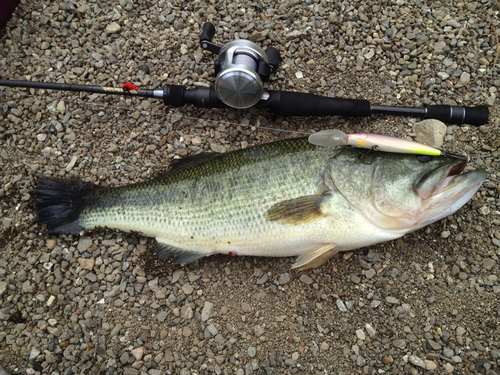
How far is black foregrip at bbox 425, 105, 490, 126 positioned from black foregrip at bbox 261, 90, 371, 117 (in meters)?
0.62

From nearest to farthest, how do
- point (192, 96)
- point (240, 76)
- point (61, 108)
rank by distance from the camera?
point (240, 76) → point (192, 96) → point (61, 108)

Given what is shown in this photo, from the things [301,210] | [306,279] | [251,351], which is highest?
[301,210]

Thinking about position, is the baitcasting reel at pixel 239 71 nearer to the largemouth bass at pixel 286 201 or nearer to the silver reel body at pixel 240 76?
the silver reel body at pixel 240 76

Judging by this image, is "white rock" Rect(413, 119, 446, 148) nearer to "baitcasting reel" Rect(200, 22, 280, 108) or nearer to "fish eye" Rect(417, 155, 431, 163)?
"fish eye" Rect(417, 155, 431, 163)

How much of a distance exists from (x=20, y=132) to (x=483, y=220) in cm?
445

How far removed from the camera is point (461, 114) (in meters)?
2.89

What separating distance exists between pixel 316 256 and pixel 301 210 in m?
0.42

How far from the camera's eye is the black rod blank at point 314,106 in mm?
2898

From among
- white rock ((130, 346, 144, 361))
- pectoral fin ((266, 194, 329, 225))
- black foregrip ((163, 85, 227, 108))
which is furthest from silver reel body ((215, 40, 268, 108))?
white rock ((130, 346, 144, 361))

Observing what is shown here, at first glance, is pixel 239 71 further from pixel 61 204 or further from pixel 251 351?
pixel 251 351

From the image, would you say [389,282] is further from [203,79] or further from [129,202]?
[203,79]

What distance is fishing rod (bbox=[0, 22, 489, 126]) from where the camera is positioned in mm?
2775

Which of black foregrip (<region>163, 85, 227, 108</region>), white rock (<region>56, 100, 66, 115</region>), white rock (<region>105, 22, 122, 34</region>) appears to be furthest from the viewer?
white rock (<region>105, 22, 122, 34</region>)

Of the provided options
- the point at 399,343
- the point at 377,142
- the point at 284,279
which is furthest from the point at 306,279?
the point at 377,142
